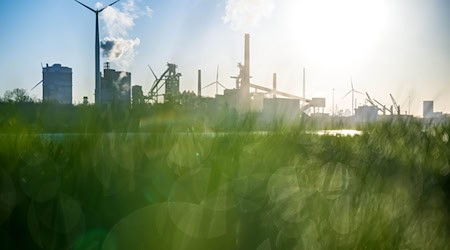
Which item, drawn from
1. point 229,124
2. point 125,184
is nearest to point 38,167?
point 125,184

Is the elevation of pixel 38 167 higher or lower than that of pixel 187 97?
lower

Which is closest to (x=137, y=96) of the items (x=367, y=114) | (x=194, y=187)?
(x=194, y=187)

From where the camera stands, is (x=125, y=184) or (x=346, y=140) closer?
(x=125, y=184)

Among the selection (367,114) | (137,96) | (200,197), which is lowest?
(200,197)

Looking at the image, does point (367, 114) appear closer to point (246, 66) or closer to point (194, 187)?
point (194, 187)

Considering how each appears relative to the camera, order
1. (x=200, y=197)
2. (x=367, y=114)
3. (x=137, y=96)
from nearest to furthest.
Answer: (x=200, y=197), (x=137, y=96), (x=367, y=114)

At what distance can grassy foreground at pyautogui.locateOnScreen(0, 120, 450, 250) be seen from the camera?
175 inches

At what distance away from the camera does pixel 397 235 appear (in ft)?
14.8

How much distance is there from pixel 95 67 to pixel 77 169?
25168 mm

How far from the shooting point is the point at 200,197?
5.03 meters

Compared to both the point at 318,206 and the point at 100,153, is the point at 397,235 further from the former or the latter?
the point at 100,153

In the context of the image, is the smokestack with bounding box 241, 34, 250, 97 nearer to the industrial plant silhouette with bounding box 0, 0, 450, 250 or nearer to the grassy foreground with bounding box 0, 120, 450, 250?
the industrial plant silhouette with bounding box 0, 0, 450, 250

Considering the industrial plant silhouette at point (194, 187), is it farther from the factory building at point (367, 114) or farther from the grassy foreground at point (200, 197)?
the factory building at point (367, 114)

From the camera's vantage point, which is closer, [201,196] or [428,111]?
[201,196]
